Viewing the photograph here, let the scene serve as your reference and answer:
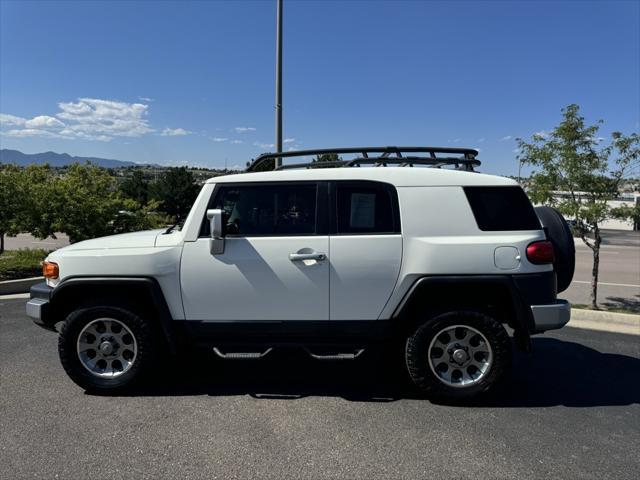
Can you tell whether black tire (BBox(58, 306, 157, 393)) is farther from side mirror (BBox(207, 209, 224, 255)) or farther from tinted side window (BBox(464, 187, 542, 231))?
tinted side window (BBox(464, 187, 542, 231))

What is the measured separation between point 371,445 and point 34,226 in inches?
360

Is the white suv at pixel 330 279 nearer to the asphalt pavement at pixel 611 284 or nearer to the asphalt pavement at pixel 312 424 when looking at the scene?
the asphalt pavement at pixel 312 424

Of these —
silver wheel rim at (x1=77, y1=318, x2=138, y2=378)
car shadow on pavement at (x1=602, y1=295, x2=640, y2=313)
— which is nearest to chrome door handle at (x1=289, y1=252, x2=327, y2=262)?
silver wheel rim at (x1=77, y1=318, x2=138, y2=378)

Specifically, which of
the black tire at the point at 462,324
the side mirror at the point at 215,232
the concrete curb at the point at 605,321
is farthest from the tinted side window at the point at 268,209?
the concrete curb at the point at 605,321

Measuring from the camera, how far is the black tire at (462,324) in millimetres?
3615

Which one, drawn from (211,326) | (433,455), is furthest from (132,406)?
(433,455)

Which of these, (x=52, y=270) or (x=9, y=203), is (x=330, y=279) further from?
(x=9, y=203)

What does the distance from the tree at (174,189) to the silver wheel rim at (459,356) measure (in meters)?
27.0

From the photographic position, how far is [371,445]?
9.86 ft

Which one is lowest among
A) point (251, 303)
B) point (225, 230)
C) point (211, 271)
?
point (251, 303)

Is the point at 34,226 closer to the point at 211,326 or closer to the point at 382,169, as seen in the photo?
the point at 211,326

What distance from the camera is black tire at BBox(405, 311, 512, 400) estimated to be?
362 cm

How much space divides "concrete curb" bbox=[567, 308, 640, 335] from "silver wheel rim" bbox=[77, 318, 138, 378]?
5503 mm

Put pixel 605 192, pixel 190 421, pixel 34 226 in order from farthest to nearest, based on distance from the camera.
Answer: pixel 34 226 → pixel 605 192 → pixel 190 421
